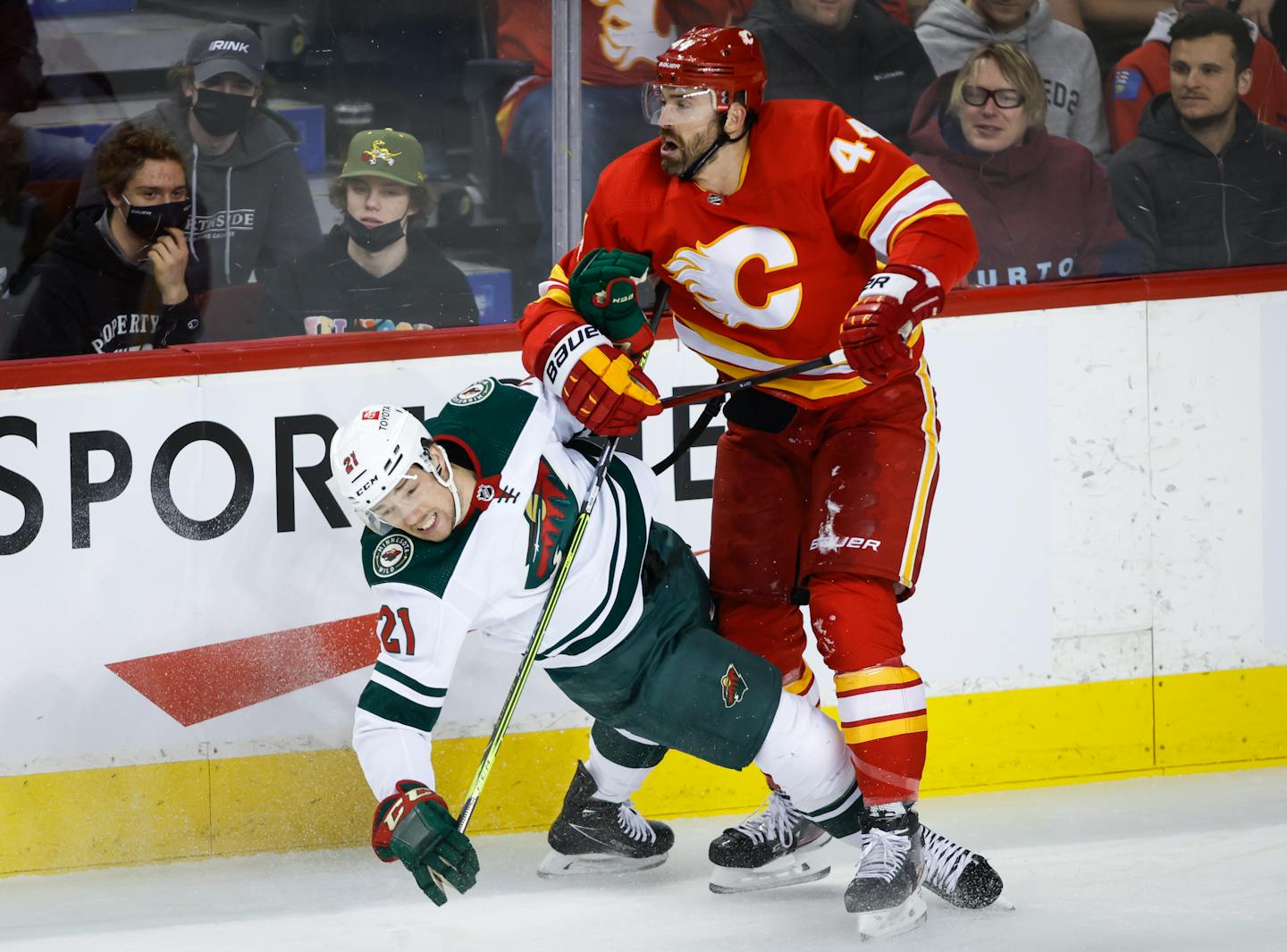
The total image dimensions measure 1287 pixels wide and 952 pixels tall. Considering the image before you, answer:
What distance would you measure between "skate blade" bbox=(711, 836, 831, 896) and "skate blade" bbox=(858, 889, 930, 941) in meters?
0.34

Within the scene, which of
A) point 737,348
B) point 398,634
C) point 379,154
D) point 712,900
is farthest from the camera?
point 379,154

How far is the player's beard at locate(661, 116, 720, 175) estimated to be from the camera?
8.61ft

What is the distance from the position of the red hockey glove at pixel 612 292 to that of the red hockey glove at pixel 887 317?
38 cm

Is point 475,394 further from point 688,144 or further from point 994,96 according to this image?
point 994,96

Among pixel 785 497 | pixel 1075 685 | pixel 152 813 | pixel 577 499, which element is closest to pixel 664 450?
pixel 785 497

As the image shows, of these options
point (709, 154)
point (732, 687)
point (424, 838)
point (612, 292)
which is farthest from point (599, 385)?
point (424, 838)

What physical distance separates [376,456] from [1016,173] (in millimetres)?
1845

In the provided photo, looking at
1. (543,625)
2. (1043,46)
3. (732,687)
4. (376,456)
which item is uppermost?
(1043,46)

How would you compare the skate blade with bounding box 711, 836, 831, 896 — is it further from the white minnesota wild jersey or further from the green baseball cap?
the green baseball cap

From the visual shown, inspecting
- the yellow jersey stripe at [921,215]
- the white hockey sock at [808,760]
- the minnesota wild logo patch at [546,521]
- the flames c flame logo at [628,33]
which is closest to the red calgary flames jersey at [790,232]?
the yellow jersey stripe at [921,215]

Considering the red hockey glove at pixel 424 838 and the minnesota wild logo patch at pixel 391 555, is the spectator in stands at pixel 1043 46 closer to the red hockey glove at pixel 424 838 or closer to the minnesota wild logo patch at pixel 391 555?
the minnesota wild logo patch at pixel 391 555

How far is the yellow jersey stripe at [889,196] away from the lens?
8.50 feet

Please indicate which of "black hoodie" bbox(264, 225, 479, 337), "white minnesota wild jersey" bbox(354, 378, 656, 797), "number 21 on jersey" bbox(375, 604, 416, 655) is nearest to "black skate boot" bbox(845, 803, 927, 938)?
"white minnesota wild jersey" bbox(354, 378, 656, 797)

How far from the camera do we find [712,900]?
293cm
